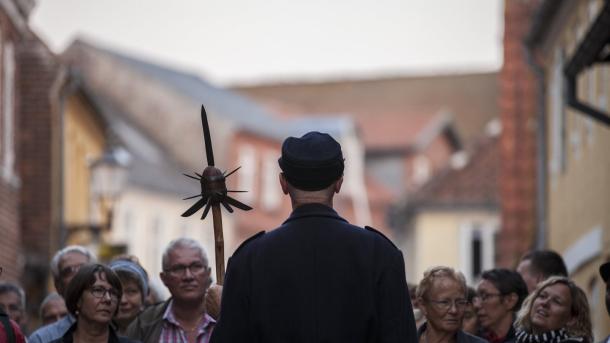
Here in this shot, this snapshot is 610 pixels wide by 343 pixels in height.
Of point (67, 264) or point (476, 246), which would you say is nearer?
point (67, 264)

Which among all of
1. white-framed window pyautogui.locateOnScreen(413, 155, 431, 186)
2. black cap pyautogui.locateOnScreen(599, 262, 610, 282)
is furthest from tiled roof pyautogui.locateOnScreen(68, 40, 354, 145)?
black cap pyautogui.locateOnScreen(599, 262, 610, 282)

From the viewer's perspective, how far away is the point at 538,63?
3150cm

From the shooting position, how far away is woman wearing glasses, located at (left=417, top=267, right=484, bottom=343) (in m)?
9.75

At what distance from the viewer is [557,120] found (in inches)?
1158

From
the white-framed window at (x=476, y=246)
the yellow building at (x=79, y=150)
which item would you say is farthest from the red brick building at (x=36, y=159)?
the white-framed window at (x=476, y=246)

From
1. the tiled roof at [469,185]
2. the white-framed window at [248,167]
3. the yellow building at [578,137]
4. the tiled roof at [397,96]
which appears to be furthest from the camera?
the tiled roof at [397,96]

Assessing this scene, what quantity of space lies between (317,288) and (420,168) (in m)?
83.9

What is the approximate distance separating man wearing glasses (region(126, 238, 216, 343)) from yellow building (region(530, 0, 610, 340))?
16.9 ft

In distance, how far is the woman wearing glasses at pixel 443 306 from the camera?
9750 mm

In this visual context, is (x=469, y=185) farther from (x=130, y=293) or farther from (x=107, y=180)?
(x=130, y=293)

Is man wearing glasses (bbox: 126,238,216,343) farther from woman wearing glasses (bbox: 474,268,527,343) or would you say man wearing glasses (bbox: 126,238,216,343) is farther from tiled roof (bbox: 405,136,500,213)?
tiled roof (bbox: 405,136,500,213)

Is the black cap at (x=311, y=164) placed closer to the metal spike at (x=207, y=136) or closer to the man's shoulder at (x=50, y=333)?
the metal spike at (x=207, y=136)

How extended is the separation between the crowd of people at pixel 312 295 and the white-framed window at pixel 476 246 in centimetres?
4646

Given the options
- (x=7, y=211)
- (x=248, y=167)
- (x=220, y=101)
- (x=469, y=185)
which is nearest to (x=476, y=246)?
(x=469, y=185)
